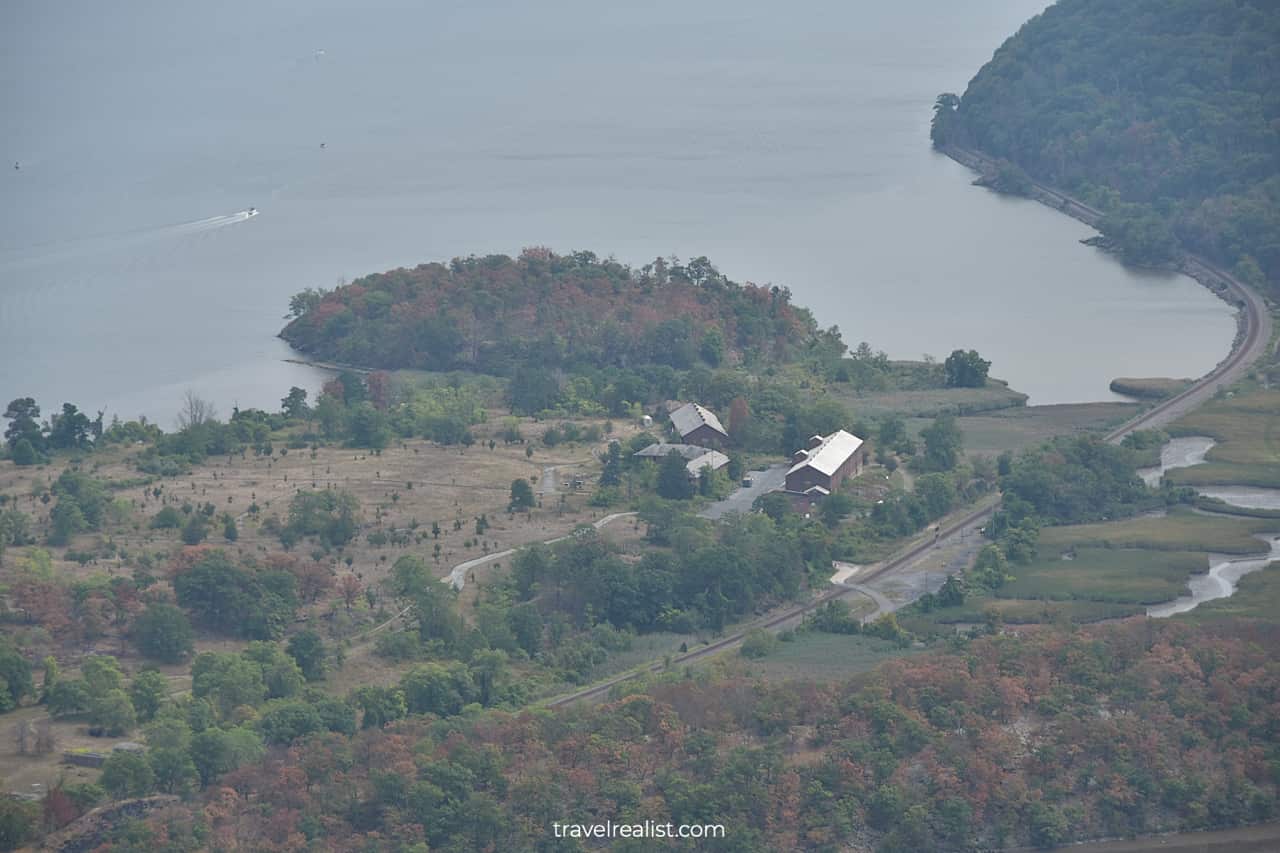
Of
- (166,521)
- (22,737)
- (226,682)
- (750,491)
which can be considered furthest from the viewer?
(750,491)

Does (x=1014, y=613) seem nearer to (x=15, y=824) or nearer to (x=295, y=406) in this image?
(x=15, y=824)

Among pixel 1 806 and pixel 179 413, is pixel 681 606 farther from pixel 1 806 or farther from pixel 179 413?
pixel 179 413

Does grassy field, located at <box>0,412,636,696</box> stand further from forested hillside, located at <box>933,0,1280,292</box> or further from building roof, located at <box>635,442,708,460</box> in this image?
forested hillside, located at <box>933,0,1280,292</box>

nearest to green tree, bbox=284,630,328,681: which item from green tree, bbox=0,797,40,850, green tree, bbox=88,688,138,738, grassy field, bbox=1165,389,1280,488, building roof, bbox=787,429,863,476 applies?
green tree, bbox=88,688,138,738

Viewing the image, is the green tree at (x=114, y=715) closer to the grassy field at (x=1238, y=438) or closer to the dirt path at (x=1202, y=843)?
the dirt path at (x=1202, y=843)

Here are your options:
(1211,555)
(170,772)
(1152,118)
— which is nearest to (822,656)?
(1211,555)
